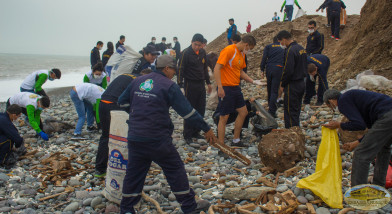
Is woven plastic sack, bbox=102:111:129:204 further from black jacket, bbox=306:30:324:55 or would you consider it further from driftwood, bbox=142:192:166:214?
black jacket, bbox=306:30:324:55

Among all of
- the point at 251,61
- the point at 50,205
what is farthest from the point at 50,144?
the point at 251,61

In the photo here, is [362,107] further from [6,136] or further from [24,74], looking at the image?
[24,74]

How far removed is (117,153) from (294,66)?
12.2 ft

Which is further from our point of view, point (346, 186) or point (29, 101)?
point (29, 101)

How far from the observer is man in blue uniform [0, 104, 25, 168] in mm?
5328

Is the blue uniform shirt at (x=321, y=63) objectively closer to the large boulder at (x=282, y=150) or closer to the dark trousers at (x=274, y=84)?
the dark trousers at (x=274, y=84)

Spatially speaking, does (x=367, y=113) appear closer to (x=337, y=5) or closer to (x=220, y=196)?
(x=220, y=196)

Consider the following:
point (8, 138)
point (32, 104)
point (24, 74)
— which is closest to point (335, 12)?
point (32, 104)

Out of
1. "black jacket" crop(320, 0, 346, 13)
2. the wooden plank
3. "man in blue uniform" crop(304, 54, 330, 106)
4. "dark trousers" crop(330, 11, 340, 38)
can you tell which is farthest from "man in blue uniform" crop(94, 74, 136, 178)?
"dark trousers" crop(330, 11, 340, 38)

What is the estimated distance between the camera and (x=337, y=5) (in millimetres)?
12812

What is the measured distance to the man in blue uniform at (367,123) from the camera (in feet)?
10.8

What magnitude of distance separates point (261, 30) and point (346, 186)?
17.9m

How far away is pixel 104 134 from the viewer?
477 centimetres

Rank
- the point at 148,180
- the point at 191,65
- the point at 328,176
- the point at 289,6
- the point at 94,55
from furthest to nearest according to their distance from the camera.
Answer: the point at 289,6 → the point at 94,55 → the point at 191,65 → the point at 148,180 → the point at 328,176
